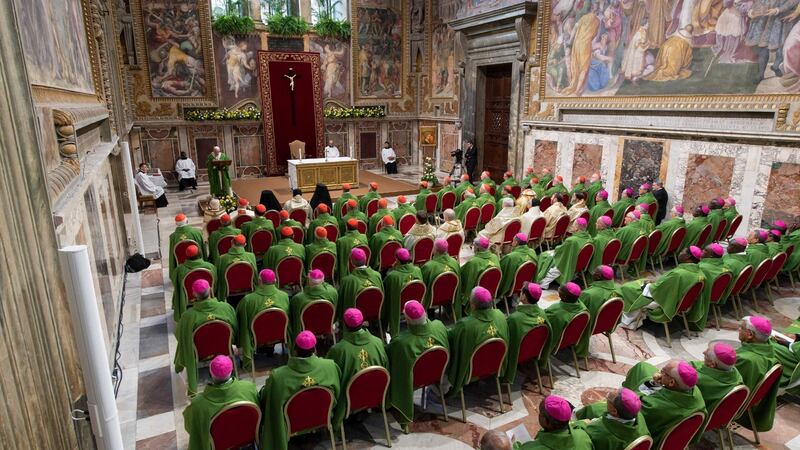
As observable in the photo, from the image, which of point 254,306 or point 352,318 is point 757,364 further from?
point 254,306

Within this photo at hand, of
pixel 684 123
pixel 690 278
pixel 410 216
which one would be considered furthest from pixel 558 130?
pixel 690 278

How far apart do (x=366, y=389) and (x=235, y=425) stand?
102cm

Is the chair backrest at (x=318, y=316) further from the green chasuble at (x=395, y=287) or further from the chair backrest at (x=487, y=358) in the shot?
the chair backrest at (x=487, y=358)

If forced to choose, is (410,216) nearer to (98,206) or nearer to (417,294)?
(417,294)

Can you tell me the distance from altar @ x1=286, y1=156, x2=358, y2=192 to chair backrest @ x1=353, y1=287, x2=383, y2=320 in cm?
917

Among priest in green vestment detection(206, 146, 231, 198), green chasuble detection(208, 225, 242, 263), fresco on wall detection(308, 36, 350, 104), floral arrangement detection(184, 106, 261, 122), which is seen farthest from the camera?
fresco on wall detection(308, 36, 350, 104)

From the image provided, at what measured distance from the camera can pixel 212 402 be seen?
3.10 meters

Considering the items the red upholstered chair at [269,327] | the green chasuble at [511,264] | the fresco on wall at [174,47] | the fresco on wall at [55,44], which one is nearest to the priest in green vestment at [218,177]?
the fresco on wall at [55,44]

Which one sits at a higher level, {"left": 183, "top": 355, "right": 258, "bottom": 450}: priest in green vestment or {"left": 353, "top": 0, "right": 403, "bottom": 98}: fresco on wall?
{"left": 353, "top": 0, "right": 403, "bottom": 98}: fresco on wall

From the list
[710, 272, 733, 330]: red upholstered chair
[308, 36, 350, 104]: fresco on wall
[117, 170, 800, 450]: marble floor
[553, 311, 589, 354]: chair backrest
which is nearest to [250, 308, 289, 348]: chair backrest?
[117, 170, 800, 450]: marble floor

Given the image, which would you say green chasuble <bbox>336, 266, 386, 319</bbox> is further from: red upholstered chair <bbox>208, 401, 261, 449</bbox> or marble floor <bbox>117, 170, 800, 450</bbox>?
red upholstered chair <bbox>208, 401, 261, 449</bbox>

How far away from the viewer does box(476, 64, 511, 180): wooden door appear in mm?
15672

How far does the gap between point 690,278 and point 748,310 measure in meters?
2.18

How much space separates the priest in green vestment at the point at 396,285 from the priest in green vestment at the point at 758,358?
3052mm
